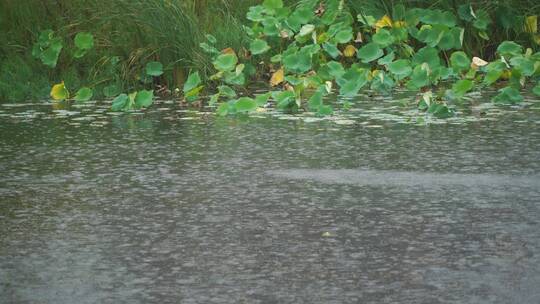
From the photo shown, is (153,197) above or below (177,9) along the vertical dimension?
below

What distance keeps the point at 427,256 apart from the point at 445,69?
4.17 m

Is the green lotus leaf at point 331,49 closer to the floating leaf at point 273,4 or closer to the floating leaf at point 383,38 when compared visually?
the floating leaf at point 383,38

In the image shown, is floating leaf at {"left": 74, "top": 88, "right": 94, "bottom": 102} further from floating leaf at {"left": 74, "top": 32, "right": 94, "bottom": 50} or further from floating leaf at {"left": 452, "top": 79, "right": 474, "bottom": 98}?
floating leaf at {"left": 452, "top": 79, "right": 474, "bottom": 98}

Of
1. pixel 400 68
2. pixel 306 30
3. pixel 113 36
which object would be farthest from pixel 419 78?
pixel 113 36

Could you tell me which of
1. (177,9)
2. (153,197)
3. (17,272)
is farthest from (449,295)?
(177,9)

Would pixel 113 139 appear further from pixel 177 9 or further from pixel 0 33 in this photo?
pixel 0 33

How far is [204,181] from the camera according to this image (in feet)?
16.1

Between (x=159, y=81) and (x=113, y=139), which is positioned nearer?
(x=113, y=139)

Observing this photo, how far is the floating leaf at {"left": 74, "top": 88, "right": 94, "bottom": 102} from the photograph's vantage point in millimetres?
7637

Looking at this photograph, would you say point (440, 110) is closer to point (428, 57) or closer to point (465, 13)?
point (428, 57)

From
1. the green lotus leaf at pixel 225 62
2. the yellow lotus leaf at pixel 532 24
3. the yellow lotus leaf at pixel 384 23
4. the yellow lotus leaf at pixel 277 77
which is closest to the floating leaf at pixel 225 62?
the green lotus leaf at pixel 225 62

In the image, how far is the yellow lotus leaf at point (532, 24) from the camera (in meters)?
8.41

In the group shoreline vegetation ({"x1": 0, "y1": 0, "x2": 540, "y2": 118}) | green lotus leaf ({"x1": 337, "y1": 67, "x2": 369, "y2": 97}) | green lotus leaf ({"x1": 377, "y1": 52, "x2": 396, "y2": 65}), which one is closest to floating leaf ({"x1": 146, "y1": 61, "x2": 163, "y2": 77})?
shoreline vegetation ({"x1": 0, "y1": 0, "x2": 540, "y2": 118})

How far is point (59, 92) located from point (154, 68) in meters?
0.67
